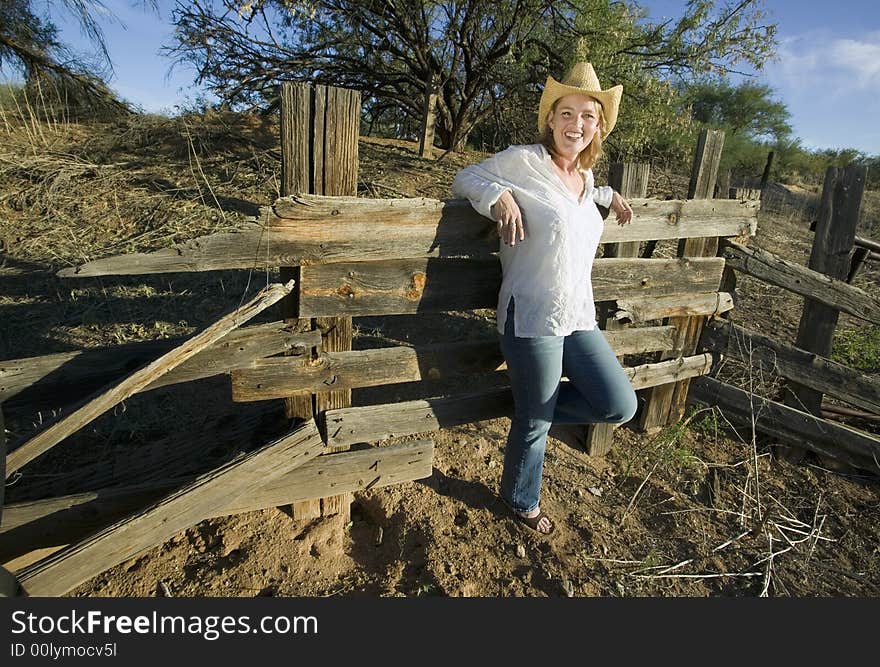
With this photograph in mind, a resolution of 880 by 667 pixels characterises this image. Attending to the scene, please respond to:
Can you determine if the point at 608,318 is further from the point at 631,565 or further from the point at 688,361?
the point at 631,565

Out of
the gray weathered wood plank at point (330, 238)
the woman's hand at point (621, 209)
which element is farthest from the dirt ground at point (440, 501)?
the woman's hand at point (621, 209)

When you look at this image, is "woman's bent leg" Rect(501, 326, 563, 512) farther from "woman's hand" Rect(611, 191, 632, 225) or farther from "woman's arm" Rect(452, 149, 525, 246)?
"woman's hand" Rect(611, 191, 632, 225)

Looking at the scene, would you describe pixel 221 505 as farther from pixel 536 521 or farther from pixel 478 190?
pixel 478 190

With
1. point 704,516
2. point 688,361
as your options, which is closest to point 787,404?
point 688,361

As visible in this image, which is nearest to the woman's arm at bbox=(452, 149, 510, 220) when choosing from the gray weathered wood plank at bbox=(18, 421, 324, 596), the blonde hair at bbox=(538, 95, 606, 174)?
the blonde hair at bbox=(538, 95, 606, 174)

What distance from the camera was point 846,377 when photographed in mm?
3613

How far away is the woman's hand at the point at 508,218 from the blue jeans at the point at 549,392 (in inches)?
15.5

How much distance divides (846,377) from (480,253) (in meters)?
2.71

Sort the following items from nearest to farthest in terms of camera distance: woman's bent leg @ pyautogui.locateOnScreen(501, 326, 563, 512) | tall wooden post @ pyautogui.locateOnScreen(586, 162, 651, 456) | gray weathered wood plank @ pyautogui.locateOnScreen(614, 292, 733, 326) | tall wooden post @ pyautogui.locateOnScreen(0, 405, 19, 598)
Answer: tall wooden post @ pyautogui.locateOnScreen(0, 405, 19, 598) → woman's bent leg @ pyautogui.locateOnScreen(501, 326, 563, 512) → tall wooden post @ pyautogui.locateOnScreen(586, 162, 651, 456) → gray weathered wood plank @ pyautogui.locateOnScreen(614, 292, 733, 326)

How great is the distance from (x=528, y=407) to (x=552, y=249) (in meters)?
0.79

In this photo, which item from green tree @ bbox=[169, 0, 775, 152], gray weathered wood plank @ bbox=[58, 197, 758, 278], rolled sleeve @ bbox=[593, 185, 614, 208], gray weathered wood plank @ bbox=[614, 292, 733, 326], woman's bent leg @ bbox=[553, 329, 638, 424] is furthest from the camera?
green tree @ bbox=[169, 0, 775, 152]

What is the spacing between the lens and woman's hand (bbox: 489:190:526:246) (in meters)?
2.27

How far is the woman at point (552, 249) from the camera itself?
7.68 feet

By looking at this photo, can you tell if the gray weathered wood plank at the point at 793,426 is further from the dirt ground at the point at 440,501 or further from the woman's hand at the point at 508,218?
the woman's hand at the point at 508,218
